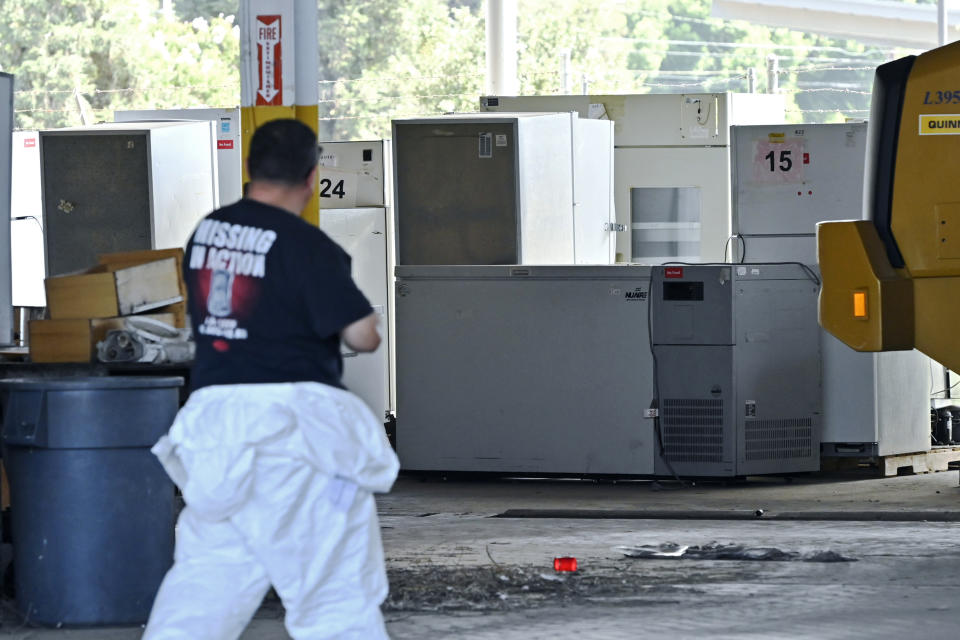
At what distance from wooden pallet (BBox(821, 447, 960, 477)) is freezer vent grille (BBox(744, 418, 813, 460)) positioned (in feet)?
1.25

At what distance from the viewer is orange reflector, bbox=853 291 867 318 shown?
26.2 ft

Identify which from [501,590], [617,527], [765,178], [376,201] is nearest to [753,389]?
[765,178]

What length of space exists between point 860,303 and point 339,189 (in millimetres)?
5061

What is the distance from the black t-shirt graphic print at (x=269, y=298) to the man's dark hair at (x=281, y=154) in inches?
3.8

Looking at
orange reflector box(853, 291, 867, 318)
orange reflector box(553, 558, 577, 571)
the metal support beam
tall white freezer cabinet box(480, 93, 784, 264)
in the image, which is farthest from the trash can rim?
tall white freezer cabinet box(480, 93, 784, 264)

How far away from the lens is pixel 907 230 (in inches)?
314

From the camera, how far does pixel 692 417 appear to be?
1023cm

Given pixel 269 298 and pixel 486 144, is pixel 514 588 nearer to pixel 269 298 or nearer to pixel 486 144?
pixel 269 298

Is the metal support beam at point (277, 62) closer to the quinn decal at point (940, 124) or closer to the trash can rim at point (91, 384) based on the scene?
the trash can rim at point (91, 384)

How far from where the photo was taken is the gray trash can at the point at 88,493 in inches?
221

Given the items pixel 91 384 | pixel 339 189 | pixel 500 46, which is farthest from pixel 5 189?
pixel 500 46

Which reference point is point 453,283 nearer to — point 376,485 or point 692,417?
point 692,417

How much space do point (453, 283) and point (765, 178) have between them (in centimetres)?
232

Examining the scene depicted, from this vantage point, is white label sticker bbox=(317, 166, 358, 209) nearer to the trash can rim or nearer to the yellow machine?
the yellow machine
